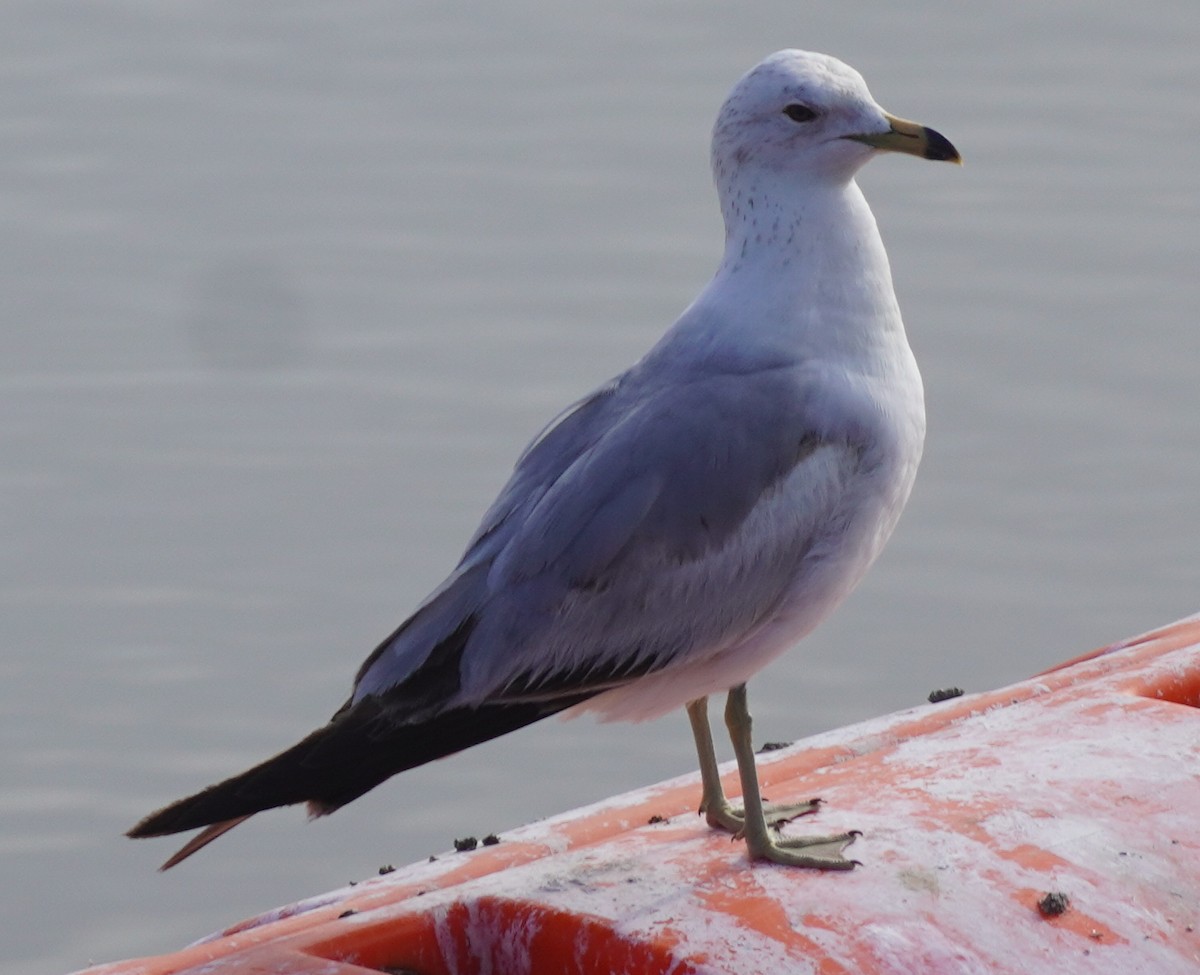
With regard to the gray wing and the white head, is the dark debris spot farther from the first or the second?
the white head

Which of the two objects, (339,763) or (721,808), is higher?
(339,763)

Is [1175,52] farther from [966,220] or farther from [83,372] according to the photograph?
[83,372]

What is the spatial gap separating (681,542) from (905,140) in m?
0.85

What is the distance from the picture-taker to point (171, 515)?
7.34 m

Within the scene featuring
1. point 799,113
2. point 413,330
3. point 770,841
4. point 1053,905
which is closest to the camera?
point 1053,905

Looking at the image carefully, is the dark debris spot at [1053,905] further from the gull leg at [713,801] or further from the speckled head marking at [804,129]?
the speckled head marking at [804,129]

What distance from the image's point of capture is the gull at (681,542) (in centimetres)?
407

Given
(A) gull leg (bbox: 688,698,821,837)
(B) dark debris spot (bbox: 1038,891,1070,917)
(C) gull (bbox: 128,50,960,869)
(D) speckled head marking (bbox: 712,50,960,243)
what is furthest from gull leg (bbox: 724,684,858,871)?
(D) speckled head marking (bbox: 712,50,960,243)

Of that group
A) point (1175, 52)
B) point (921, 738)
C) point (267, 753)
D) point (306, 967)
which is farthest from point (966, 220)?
point (306, 967)

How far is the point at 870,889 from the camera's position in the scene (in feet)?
13.1

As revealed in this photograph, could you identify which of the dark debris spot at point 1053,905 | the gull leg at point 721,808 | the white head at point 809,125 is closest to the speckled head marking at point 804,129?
the white head at point 809,125

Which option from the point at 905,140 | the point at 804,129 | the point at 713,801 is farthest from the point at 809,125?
the point at 713,801

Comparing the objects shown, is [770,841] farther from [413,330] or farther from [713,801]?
[413,330]

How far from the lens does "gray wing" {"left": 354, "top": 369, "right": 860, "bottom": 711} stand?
161 inches
